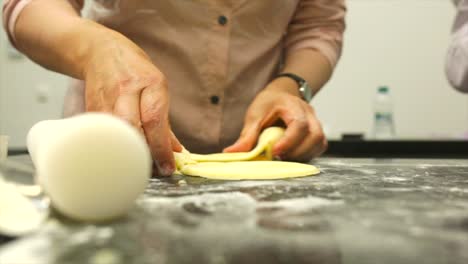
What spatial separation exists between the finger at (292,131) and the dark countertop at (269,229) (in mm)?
300

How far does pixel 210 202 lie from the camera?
0.45 metres

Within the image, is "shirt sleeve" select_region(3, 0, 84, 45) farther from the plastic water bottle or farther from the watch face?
the plastic water bottle

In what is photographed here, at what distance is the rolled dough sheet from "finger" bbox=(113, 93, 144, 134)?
0.34 ft

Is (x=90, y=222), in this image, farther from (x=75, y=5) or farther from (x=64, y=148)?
(x=75, y=5)

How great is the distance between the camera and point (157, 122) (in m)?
0.59

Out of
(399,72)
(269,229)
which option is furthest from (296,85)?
(399,72)

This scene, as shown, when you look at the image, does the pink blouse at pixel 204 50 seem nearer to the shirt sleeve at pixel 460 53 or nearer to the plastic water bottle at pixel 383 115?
the shirt sleeve at pixel 460 53

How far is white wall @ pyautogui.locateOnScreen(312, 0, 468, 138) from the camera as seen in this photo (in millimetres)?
2092

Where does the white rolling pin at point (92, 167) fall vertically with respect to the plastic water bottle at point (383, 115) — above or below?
below

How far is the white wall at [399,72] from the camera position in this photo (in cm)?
209

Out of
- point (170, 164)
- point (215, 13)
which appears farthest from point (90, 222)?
point (215, 13)

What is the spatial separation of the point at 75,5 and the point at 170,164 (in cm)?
50

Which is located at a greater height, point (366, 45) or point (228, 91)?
point (366, 45)

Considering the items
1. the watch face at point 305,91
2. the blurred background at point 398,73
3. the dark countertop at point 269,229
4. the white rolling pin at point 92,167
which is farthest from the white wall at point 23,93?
the white rolling pin at point 92,167
